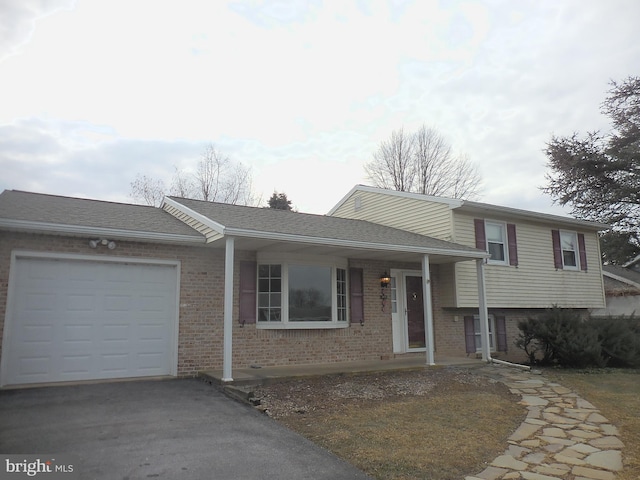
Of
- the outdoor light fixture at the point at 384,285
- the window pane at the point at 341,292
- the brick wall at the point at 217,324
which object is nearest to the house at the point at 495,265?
the outdoor light fixture at the point at 384,285

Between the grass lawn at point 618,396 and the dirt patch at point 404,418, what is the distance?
113cm

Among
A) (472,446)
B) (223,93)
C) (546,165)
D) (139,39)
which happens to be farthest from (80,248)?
(546,165)

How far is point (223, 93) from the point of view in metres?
10.5

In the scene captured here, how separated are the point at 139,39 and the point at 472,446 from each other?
8294 mm

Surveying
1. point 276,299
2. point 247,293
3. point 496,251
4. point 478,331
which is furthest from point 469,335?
point 247,293

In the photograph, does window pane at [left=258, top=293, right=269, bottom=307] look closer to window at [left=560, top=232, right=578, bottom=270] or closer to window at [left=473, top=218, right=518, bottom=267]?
window at [left=473, top=218, right=518, bottom=267]

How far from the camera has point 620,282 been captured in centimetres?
1856

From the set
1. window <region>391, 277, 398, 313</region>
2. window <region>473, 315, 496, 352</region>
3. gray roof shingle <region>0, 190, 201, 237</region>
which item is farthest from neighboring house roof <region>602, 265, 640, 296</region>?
gray roof shingle <region>0, 190, 201, 237</region>

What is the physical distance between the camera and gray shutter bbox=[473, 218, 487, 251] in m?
11.9

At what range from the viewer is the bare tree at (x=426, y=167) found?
26.5 metres

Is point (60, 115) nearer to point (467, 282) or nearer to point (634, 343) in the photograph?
point (467, 282)

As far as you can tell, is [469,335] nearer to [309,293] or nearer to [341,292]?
[341,292]

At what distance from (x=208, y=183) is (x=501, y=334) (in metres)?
16.9

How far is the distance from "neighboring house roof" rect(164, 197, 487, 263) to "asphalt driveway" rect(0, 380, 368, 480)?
2.76 m
